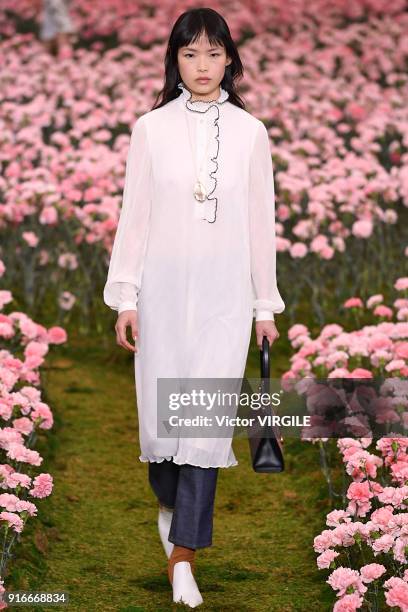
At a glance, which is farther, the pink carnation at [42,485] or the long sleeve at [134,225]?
the pink carnation at [42,485]

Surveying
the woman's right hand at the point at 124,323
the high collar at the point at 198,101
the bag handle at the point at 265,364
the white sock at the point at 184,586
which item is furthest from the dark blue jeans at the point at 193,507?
the high collar at the point at 198,101

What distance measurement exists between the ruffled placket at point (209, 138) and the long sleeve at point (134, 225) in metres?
0.18

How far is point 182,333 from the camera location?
4441 millimetres

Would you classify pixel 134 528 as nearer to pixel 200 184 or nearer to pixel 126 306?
pixel 126 306

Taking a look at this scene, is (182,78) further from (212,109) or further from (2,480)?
(2,480)

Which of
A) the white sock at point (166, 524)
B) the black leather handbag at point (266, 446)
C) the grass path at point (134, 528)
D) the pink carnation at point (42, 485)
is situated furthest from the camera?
the grass path at point (134, 528)

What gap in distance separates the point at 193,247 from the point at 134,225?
0.73 ft

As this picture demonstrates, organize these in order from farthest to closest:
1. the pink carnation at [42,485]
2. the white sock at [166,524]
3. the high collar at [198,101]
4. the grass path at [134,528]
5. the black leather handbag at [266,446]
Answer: the grass path at [134,528], the pink carnation at [42,485], the white sock at [166,524], the high collar at [198,101], the black leather handbag at [266,446]

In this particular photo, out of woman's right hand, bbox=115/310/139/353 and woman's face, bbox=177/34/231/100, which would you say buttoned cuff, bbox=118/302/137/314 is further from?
woman's face, bbox=177/34/231/100

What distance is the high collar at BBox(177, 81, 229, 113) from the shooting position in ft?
14.7

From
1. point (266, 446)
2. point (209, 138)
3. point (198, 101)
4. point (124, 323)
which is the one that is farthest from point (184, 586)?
point (198, 101)

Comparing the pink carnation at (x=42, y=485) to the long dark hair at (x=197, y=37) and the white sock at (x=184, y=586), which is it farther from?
the long dark hair at (x=197, y=37)

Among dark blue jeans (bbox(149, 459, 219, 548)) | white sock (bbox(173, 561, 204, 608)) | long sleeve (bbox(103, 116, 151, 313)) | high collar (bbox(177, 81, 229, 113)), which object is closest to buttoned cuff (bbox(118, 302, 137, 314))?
long sleeve (bbox(103, 116, 151, 313))

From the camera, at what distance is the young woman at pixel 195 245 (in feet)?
14.5
